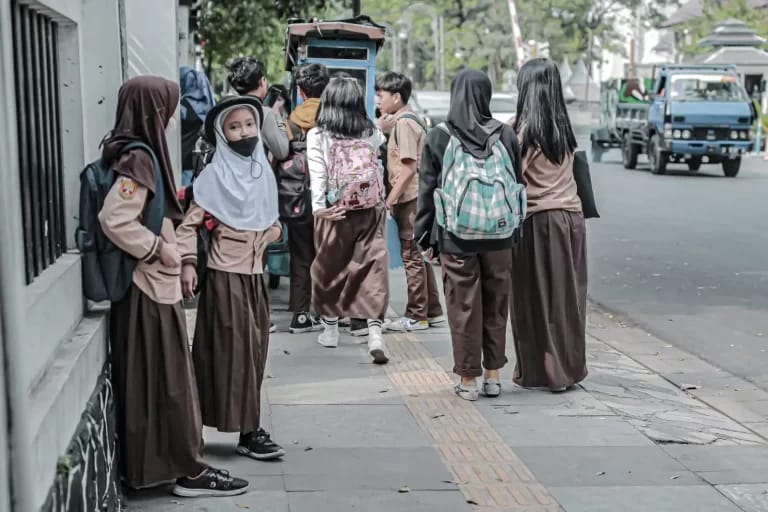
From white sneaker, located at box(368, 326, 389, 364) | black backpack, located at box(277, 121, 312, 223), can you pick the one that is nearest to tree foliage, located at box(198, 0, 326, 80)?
black backpack, located at box(277, 121, 312, 223)

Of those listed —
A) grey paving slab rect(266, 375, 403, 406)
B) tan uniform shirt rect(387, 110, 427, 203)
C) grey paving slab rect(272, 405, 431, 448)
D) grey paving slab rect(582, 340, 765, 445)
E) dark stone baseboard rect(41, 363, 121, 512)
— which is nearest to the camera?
dark stone baseboard rect(41, 363, 121, 512)

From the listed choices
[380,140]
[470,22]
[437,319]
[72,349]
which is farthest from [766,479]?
[470,22]

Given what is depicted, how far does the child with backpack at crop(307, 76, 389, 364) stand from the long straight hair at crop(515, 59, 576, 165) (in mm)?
1285

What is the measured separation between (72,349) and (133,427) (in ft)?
2.42

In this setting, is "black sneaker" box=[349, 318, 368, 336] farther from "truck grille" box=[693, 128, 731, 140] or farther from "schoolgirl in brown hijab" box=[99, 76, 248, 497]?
"truck grille" box=[693, 128, 731, 140]

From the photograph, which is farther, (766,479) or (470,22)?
(470,22)

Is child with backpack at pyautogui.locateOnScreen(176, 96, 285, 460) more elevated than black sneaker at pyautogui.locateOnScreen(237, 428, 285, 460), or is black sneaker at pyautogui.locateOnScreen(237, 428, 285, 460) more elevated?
child with backpack at pyautogui.locateOnScreen(176, 96, 285, 460)

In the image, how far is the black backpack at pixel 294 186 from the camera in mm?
8344

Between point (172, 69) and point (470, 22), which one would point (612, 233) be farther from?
point (470, 22)

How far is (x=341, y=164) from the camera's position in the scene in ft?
25.6

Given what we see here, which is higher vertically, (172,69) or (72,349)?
(172,69)

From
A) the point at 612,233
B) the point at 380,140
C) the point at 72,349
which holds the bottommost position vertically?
the point at 612,233

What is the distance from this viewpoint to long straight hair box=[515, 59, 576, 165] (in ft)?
22.2

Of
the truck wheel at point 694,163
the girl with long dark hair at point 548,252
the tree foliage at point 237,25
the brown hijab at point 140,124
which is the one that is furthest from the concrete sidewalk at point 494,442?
the truck wheel at point 694,163
